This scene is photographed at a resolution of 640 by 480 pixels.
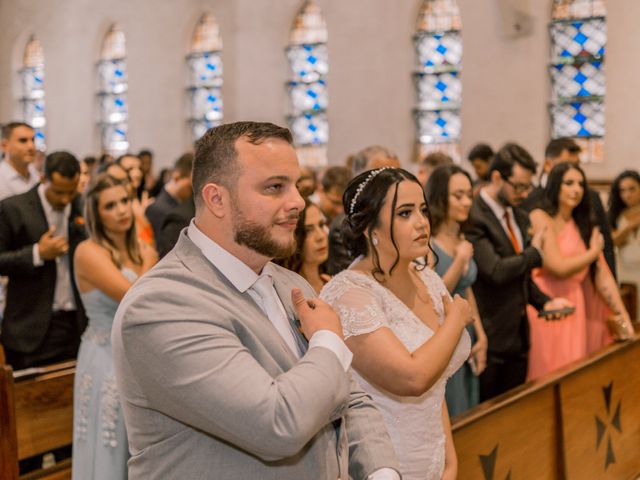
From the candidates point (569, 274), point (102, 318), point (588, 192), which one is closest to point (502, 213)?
point (569, 274)

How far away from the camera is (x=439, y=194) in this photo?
4.08 meters

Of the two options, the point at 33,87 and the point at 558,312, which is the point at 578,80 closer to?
the point at 558,312

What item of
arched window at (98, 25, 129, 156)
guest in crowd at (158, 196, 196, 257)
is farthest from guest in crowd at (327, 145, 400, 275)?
arched window at (98, 25, 129, 156)

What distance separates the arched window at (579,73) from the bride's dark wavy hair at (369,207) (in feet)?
25.9

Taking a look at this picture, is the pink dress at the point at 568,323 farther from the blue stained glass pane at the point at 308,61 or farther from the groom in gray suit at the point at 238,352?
the blue stained glass pane at the point at 308,61

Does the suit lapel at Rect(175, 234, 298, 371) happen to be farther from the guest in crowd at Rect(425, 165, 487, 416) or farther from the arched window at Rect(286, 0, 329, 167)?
the arched window at Rect(286, 0, 329, 167)

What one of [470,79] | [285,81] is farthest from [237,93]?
[470,79]

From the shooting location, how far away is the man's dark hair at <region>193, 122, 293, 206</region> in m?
1.80

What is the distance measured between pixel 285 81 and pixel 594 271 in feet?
26.6

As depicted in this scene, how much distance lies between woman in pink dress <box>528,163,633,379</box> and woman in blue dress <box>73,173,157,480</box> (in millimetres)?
2328

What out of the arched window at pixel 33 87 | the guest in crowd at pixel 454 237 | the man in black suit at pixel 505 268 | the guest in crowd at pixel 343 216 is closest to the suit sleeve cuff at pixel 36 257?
the guest in crowd at pixel 343 216

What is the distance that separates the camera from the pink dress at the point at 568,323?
4910 millimetres

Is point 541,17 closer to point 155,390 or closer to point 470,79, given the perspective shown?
point 470,79

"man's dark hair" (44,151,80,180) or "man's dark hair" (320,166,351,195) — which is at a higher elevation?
"man's dark hair" (44,151,80,180)
